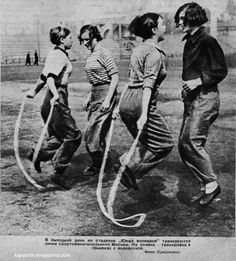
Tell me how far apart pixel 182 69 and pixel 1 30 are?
1.33m

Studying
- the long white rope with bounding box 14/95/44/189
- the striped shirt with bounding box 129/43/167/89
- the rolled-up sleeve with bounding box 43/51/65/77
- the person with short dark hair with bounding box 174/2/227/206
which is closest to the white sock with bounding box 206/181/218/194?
the person with short dark hair with bounding box 174/2/227/206

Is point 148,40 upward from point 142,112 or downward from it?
upward

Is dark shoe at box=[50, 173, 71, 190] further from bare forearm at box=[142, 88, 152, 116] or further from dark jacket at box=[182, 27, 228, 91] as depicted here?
dark jacket at box=[182, 27, 228, 91]

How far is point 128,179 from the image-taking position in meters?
3.07

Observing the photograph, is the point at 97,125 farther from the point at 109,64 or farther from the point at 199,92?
the point at 199,92

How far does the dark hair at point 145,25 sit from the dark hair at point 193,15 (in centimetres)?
15

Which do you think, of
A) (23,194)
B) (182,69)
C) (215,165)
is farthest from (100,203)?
(182,69)

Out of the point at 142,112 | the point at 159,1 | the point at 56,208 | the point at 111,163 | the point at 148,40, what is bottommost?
the point at 56,208

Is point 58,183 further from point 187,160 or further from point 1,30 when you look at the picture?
point 1,30

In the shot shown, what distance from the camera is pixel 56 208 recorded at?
3.16m

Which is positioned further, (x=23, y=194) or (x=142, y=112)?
(x=23, y=194)

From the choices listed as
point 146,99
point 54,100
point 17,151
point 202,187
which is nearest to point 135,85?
point 146,99

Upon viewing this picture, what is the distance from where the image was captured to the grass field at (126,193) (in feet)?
10.1

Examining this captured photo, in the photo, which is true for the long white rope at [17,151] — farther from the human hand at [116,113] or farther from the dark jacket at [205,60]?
the dark jacket at [205,60]
